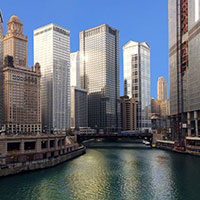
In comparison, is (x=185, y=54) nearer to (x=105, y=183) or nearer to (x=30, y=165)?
(x=105, y=183)

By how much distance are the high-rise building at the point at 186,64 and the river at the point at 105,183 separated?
61.7 metres

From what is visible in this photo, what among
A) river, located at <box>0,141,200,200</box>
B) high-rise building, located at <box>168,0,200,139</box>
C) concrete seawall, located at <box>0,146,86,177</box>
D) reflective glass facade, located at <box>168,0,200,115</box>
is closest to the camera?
river, located at <box>0,141,200,200</box>

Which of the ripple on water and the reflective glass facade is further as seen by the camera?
the reflective glass facade

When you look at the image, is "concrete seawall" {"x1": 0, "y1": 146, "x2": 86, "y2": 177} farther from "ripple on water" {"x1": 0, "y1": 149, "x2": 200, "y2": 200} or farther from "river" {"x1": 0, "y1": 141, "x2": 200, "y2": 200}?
"ripple on water" {"x1": 0, "y1": 149, "x2": 200, "y2": 200}

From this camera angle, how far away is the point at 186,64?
178 m

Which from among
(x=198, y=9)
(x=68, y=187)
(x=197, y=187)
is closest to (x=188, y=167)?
(x=197, y=187)

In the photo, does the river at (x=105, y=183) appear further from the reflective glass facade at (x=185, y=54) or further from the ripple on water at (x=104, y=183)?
the reflective glass facade at (x=185, y=54)

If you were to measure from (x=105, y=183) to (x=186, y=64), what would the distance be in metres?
118

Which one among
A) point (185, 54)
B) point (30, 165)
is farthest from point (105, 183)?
point (185, 54)

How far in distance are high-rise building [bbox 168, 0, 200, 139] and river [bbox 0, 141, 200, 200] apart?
61.7 meters

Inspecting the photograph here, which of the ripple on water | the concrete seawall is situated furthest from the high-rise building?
the concrete seawall

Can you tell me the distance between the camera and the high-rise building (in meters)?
163

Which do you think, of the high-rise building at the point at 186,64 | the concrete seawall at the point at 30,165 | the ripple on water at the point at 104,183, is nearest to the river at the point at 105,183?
the ripple on water at the point at 104,183

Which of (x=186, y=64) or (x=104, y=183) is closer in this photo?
(x=104, y=183)
